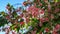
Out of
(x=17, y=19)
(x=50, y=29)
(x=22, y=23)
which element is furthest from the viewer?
(x=17, y=19)

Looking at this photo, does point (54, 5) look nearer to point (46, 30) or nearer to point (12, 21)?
point (46, 30)

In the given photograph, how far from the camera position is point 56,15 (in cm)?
438

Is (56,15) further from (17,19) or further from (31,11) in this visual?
(17,19)

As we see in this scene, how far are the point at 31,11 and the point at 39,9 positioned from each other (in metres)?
0.17

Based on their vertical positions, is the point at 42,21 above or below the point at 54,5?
below

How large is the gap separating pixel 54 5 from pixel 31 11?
0.48 m

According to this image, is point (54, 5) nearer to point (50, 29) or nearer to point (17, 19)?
point (50, 29)

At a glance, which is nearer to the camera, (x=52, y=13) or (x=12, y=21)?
(x=52, y=13)

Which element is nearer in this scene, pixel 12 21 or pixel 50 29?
pixel 50 29


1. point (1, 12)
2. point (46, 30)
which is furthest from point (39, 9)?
point (1, 12)

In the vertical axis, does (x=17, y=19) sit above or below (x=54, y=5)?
below

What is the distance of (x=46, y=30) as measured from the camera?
14.0ft

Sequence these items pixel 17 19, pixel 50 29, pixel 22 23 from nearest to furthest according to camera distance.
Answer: pixel 50 29 → pixel 22 23 → pixel 17 19

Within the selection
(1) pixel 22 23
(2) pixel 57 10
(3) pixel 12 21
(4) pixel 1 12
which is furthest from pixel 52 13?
(4) pixel 1 12
